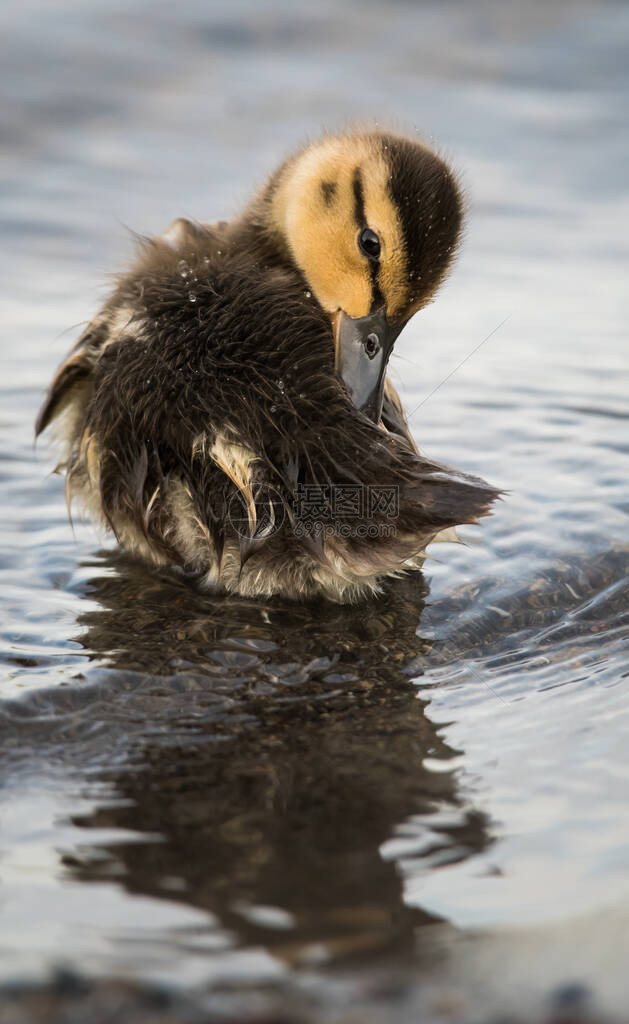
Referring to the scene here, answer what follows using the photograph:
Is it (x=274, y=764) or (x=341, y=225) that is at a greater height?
Answer: (x=341, y=225)

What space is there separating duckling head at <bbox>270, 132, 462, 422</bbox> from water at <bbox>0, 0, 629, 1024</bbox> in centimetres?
49

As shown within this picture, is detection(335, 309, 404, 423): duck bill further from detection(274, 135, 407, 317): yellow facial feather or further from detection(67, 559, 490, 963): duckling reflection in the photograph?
detection(67, 559, 490, 963): duckling reflection

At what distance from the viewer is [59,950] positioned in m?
1.47

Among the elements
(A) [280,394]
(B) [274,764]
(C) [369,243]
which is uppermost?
(C) [369,243]

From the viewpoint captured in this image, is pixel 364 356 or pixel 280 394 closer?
pixel 280 394

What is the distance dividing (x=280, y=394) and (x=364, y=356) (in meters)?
0.25

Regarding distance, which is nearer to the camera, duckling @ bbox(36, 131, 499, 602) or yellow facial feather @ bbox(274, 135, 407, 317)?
duckling @ bbox(36, 131, 499, 602)

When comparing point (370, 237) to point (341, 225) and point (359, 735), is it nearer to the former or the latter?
point (341, 225)

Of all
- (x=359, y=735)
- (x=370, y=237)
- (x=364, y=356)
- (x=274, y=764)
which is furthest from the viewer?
(x=370, y=237)

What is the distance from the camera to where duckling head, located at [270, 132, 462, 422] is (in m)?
2.57

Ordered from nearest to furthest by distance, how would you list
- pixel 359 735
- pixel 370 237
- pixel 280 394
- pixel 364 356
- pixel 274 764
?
pixel 274 764
pixel 359 735
pixel 280 394
pixel 364 356
pixel 370 237

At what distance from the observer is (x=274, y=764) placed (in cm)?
196

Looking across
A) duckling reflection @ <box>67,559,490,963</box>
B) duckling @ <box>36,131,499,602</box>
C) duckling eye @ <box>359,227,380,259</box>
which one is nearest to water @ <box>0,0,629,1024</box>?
duckling reflection @ <box>67,559,490,963</box>

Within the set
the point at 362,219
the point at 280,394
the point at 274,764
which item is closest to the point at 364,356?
the point at 280,394
